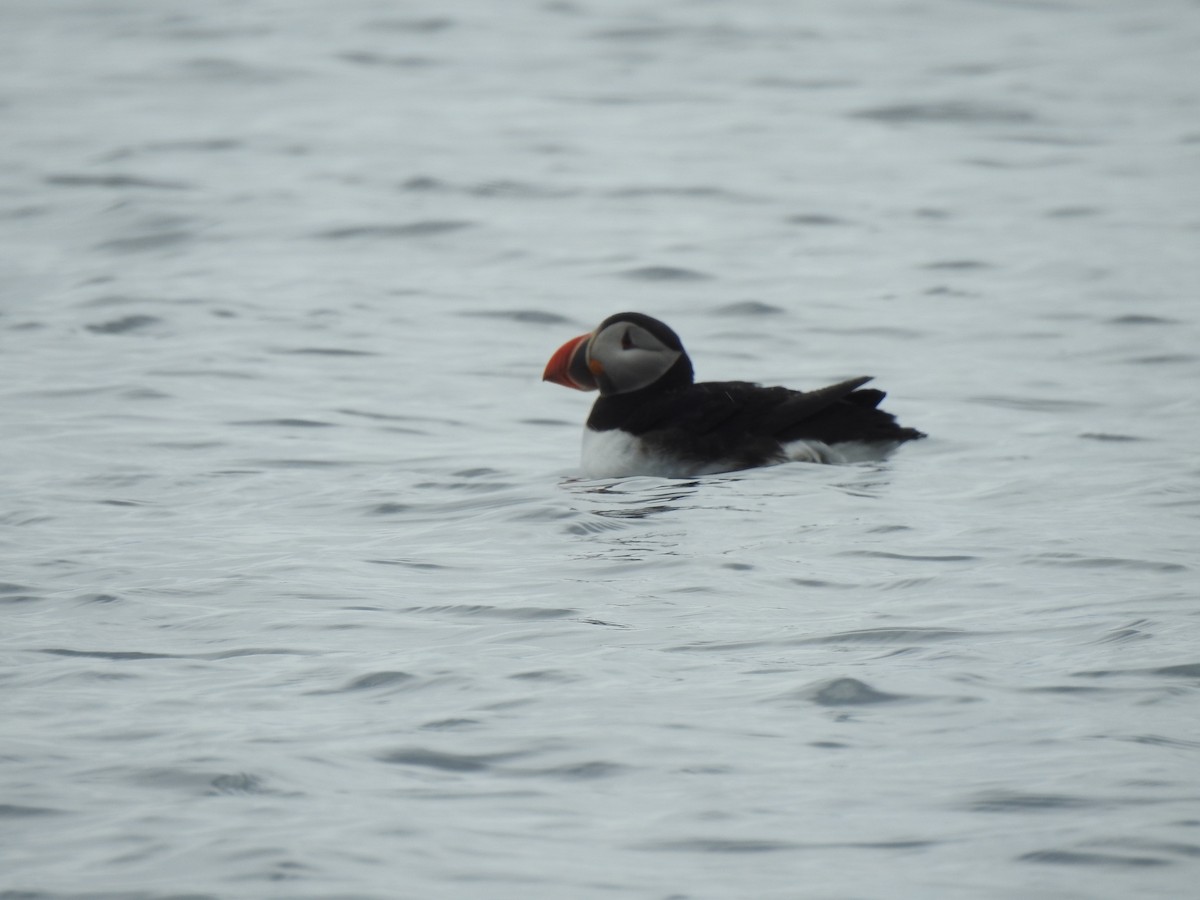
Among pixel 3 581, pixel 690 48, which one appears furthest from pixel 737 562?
Result: pixel 690 48

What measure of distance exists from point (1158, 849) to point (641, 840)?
→ 1.03 meters

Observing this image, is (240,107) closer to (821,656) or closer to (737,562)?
(737,562)

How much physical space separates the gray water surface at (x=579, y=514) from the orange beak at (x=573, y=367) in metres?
0.38

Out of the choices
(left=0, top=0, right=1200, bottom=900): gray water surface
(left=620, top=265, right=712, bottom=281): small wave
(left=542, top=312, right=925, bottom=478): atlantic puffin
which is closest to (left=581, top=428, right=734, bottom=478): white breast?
(left=542, top=312, right=925, bottom=478): atlantic puffin

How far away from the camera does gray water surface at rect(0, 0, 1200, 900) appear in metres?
4.21

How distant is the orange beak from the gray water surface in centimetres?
38

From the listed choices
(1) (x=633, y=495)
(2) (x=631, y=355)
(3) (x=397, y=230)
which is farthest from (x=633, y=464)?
(3) (x=397, y=230)

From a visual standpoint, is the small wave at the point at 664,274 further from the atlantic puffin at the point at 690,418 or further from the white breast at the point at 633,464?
the white breast at the point at 633,464

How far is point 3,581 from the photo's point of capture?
621cm

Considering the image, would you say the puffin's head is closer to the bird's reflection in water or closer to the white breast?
the white breast

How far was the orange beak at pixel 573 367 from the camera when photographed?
812 centimetres

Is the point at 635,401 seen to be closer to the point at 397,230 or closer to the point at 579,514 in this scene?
the point at 579,514

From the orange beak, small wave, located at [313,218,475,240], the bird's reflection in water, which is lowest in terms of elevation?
the bird's reflection in water

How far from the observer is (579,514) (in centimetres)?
725
